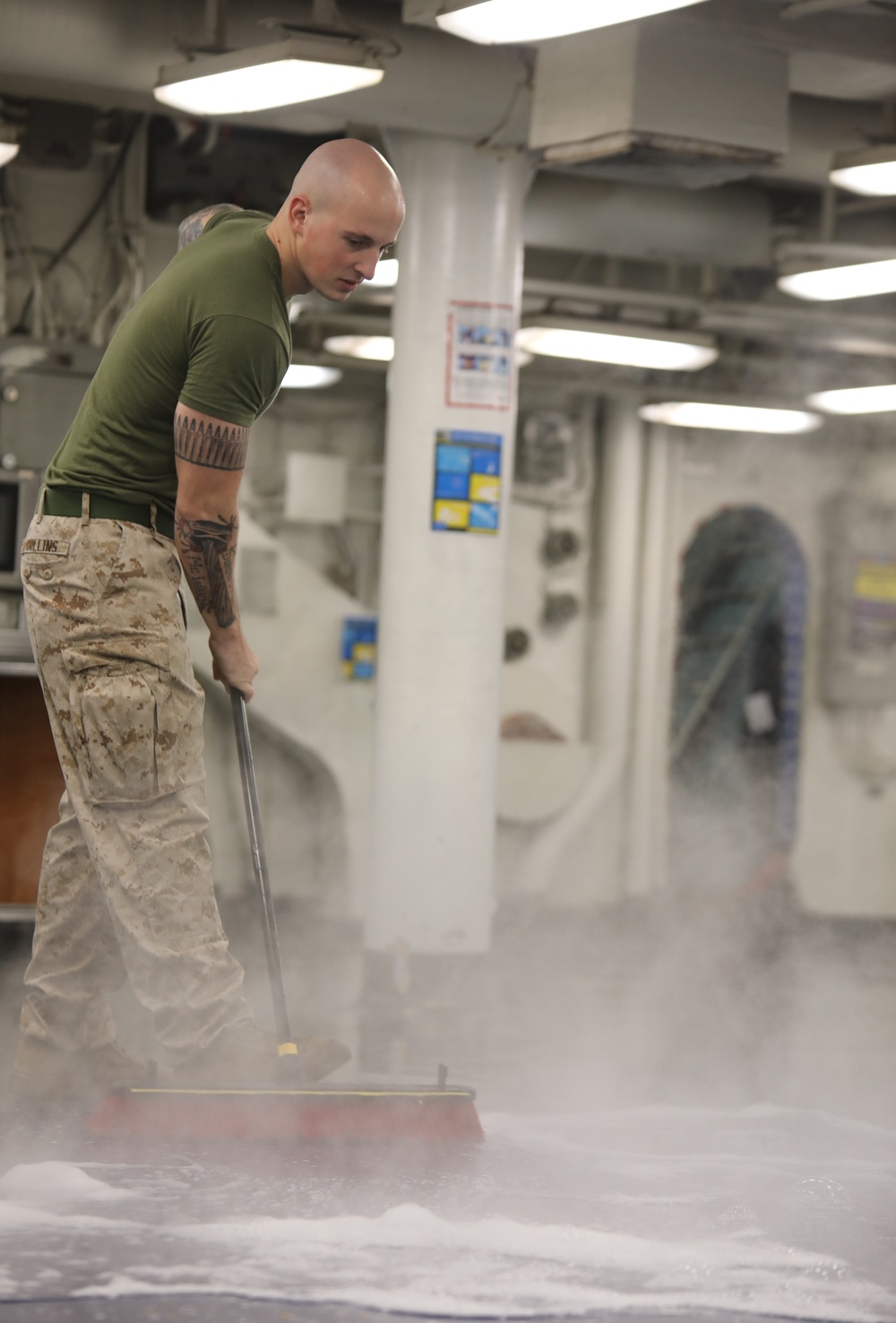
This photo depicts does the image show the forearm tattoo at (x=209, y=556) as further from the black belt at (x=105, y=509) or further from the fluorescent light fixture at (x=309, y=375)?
the fluorescent light fixture at (x=309, y=375)

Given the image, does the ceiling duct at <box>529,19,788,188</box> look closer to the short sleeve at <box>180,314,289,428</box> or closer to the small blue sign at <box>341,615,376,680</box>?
the short sleeve at <box>180,314,289,428</box>

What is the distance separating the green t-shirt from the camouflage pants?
11 centimetres

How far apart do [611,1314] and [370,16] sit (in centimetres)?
379

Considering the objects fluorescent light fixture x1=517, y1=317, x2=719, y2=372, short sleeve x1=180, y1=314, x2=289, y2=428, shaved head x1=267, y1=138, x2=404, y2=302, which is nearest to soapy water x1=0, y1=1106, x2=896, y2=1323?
short sleeve x1=180, y1=314, x2=289, y2=428

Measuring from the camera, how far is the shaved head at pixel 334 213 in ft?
8.91

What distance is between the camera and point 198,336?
264 centimetres

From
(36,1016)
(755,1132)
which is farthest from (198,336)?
→ (755,1132)

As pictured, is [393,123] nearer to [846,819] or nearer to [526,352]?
[526,352]

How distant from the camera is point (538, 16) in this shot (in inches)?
136

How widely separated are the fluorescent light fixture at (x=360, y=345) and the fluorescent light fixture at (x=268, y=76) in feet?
7.54

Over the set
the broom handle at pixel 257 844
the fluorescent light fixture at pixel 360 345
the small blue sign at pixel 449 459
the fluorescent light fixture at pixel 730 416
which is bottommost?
the broom handle at pixel 257 844

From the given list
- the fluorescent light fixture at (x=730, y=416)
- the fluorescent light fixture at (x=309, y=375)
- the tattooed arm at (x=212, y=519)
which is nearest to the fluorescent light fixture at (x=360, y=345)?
the fluorescent light fixture at (x=309, y=375)

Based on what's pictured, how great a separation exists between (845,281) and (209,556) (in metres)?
3.32

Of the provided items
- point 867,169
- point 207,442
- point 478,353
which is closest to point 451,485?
point 478,353
